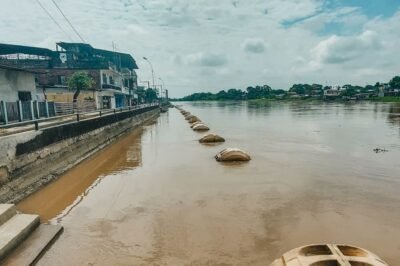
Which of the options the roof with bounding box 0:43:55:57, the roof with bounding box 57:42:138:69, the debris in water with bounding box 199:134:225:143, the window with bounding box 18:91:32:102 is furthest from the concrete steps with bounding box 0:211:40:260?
the roof with bounding box 57:42:138:69

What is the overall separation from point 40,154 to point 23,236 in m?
5.85

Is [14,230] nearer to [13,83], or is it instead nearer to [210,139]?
[210,139]

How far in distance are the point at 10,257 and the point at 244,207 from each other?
573 centimetres

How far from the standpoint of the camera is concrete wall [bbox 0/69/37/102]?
20.1m

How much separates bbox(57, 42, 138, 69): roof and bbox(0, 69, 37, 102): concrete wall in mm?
29838

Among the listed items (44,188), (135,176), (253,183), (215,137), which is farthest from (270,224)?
(215,137)

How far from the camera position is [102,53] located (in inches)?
2344

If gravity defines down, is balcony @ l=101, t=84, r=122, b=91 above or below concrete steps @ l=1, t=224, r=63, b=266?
above

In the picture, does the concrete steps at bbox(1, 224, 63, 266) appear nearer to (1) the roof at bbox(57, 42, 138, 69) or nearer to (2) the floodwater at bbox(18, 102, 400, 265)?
(2) the floodwater at bbox(18, 102, 400, 265)

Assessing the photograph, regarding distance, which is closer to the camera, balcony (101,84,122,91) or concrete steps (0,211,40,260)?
concrete steps (0,211,40,260)

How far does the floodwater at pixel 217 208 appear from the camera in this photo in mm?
6453

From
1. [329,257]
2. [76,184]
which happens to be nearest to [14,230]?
[76,184]

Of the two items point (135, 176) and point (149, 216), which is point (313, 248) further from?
point (135, 176)

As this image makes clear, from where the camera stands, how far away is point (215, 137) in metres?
22.8
